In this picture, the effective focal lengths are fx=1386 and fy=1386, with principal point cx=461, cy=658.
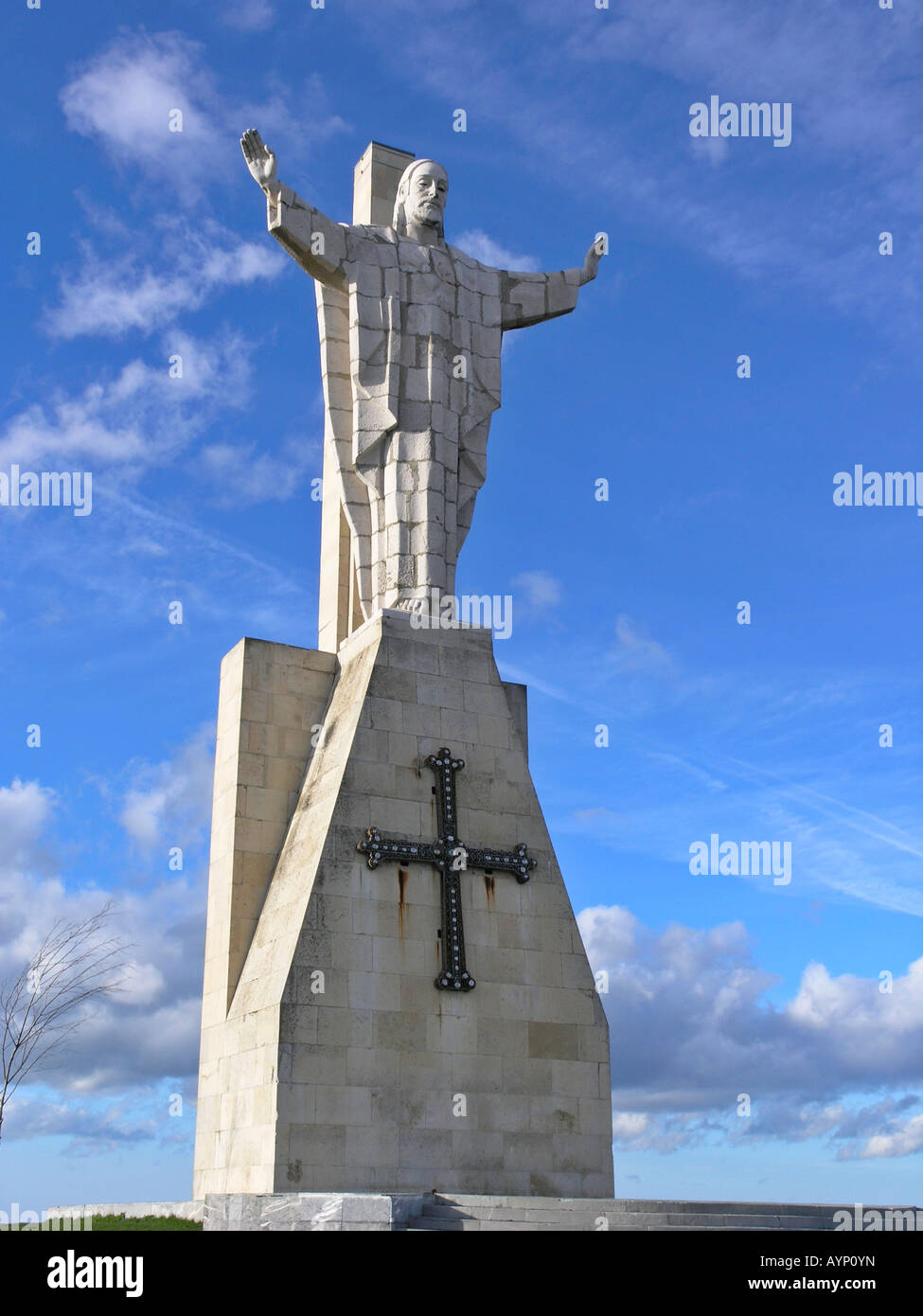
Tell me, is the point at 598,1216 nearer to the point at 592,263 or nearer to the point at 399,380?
the point at 399,380

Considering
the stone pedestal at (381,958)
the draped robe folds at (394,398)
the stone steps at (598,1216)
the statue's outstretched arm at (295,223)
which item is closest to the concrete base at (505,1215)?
the stone steps at (598,1216)

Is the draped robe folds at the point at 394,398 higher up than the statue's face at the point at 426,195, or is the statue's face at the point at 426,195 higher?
the statue's face at the point at 426,195

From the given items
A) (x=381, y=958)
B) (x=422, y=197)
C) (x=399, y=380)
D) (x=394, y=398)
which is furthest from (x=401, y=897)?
(x=422, y=197)

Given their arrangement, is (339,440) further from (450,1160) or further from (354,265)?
(450,1160)

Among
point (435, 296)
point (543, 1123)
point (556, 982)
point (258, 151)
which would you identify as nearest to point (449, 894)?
point (556, 982)

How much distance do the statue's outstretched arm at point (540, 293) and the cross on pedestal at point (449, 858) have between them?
5349mm

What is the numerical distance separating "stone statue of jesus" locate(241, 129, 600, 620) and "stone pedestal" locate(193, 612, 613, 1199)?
937 millimetres

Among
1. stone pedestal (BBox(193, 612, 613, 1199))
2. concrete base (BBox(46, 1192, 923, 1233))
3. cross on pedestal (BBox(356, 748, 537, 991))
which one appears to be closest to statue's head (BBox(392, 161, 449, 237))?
stone pedestal (BBox(193, 612, 613, 1199))

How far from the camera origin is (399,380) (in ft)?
47.6

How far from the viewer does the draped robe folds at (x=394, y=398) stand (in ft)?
46.9

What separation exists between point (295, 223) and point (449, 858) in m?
6.57

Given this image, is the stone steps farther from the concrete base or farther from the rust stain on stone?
the rust stain on stone

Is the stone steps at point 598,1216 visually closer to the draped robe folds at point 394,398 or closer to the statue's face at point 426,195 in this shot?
the draped robe folds at point 394,398

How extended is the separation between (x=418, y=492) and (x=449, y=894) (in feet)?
14.0
